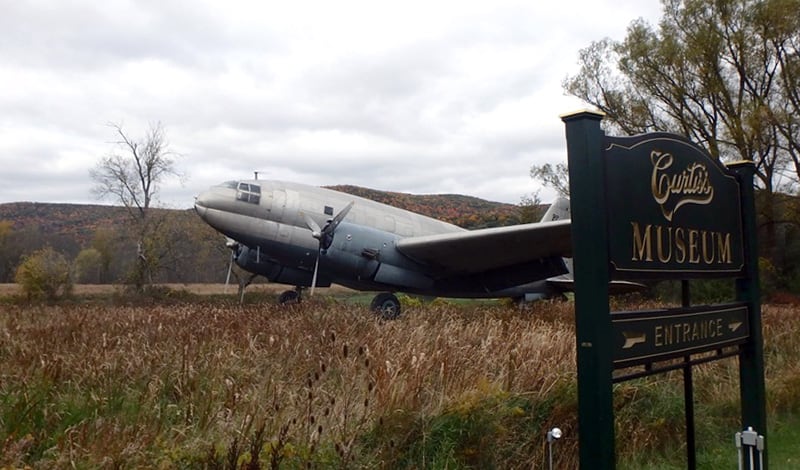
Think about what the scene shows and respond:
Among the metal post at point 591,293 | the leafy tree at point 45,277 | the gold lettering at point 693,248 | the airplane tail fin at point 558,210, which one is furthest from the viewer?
the leafy tree at point 45,277

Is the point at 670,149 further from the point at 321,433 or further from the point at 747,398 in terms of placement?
the point at 321,433

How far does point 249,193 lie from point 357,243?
109 inches

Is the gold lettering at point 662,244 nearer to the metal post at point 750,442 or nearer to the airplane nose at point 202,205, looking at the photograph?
the metal post at point 750,442

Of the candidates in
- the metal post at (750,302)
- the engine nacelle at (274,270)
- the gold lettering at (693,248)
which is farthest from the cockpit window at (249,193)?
the gold lettering at (693,248)

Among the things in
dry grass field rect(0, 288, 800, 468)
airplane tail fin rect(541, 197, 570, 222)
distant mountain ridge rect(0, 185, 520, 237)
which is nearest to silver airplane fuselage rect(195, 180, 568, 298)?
airplane tail fin rect(541, 197, 570, 222)

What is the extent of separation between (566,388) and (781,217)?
22.2 meters

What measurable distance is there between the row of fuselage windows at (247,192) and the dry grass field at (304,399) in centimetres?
715

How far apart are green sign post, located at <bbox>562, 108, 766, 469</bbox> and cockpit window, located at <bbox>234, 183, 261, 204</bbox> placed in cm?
1128

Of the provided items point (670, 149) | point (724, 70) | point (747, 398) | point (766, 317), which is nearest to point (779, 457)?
point (747, 398)

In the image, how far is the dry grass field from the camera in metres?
3.33

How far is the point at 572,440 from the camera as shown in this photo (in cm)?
473

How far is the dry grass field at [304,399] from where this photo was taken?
333 centimetres

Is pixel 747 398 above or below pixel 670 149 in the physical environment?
below

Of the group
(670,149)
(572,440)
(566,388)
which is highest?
(670,149)
